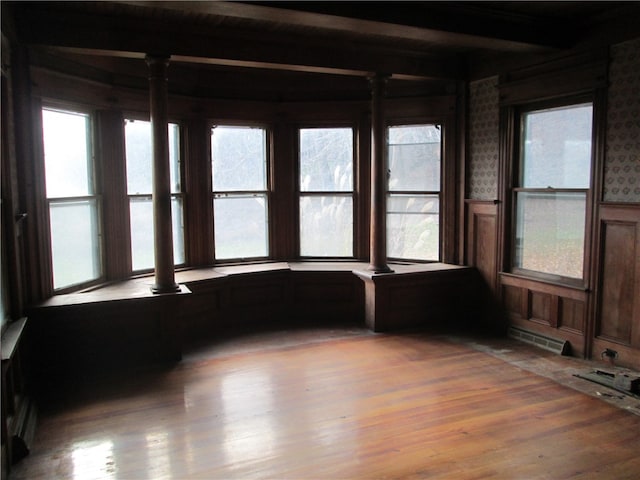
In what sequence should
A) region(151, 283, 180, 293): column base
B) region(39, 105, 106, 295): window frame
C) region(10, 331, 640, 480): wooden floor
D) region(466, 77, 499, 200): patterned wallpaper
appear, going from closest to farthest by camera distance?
region(10, 331, 640, 480): wooden floor
region(39, 105, 106, 295): window frame
region(151, 283, 180, 293): column base
region(466, 77, 499, 200): patterned wallpaper

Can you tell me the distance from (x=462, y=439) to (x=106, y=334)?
110 inches

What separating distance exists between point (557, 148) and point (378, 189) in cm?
168

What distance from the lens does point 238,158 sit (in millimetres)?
5746

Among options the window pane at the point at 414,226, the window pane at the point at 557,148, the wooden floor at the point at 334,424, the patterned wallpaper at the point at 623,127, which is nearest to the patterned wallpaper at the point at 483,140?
the window pane at the point at 557,148

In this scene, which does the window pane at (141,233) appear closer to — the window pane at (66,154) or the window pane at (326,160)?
the window pane at (66,154)

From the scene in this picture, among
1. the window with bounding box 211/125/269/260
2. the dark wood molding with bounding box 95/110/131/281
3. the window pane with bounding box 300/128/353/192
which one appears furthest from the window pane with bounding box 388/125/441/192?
the dark wood molding with bounding box 95/110/131/281

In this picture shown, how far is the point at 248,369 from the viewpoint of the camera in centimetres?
426

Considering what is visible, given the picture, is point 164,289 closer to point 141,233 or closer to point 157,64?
point 141,233

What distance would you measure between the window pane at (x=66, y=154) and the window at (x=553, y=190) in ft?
13.0

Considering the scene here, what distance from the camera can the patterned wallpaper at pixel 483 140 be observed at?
525cm

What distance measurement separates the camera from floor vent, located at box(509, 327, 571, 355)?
4625 millimetres

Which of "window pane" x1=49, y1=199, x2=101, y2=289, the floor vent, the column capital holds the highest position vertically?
the column capital

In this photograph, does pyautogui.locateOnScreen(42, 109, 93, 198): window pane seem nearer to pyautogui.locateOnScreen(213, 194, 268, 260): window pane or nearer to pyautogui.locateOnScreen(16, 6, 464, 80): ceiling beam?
pyautogui.locateOnScreen(16, 6, 464, 80): ceiling beam

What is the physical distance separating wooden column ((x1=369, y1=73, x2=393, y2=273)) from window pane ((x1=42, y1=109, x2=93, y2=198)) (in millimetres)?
2662
